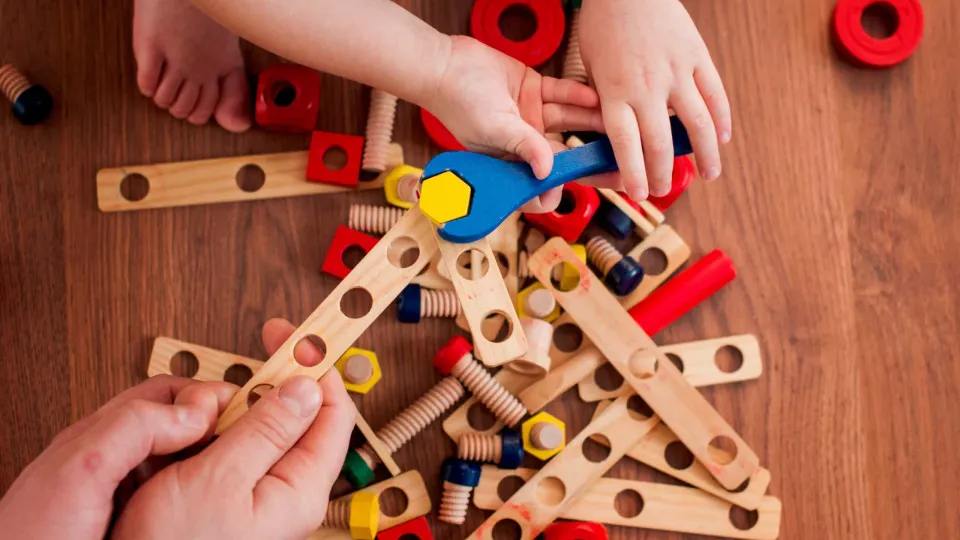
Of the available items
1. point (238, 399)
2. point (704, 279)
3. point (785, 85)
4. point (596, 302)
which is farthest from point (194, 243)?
point (785, 85)

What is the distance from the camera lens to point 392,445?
2.51 feet

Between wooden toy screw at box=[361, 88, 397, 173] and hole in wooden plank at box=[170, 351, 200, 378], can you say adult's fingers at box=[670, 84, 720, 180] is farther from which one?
hole in wooden plank at box=[170, 351, 200, 378]

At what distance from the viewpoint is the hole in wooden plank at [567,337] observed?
2.71 ft

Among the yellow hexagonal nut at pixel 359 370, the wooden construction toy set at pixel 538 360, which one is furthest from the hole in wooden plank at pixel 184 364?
the yellow hexagonal nut at pixel 359 370

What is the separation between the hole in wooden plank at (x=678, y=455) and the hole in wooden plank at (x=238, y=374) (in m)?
0.41

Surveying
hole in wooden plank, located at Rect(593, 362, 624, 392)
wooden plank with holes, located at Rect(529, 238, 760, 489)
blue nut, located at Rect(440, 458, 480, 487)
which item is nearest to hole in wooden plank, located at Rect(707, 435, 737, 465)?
wooden plank with holes, located at Rect(529, 238, 760, 489)

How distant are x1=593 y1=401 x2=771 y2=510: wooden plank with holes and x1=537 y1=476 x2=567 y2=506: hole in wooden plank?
0.19ft

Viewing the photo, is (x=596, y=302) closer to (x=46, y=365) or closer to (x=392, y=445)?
(x=392, y=445)

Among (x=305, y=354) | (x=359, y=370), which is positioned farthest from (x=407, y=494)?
(x=305, y=354)

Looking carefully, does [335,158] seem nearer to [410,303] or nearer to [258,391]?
[410,303]

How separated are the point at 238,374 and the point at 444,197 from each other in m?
0.34

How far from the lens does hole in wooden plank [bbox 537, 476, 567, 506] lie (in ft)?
2.57

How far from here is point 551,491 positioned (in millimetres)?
789

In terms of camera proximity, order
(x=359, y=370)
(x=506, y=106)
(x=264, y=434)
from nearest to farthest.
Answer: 1. (x=264, y=434)
2. (x=506, y=106)
3. (x=359, y=370)
